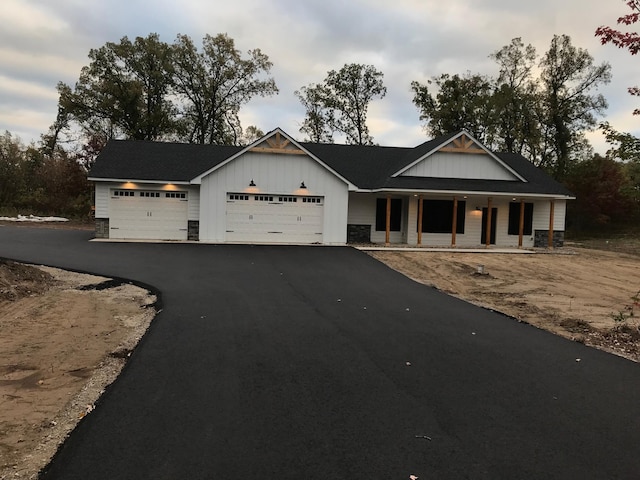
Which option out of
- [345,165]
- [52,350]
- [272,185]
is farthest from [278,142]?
[52,350]

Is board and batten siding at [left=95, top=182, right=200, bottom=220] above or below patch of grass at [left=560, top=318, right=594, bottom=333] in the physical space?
above

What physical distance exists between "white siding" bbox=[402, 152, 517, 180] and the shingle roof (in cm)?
31

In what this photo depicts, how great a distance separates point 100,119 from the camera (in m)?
35.8

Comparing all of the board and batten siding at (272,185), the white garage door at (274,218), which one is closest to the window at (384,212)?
the board and batten siding at (272,185)

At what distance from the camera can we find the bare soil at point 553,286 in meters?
7.25

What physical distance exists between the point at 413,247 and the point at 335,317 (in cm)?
1238

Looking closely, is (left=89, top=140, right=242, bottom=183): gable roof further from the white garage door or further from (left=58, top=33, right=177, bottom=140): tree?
(left=58, top=33, right=177, bottom=140): tree

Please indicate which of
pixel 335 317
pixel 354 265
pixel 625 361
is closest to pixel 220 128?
pixel 354 265

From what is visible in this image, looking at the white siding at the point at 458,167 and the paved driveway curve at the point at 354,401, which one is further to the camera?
the white siding at the point at 458,167

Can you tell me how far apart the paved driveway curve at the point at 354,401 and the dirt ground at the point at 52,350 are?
222 mm

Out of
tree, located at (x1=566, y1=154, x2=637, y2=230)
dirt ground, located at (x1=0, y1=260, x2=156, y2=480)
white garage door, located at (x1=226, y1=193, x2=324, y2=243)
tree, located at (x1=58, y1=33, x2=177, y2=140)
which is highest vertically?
A: tree, located at (x1=58, y1=33, x2=177, y2=140)

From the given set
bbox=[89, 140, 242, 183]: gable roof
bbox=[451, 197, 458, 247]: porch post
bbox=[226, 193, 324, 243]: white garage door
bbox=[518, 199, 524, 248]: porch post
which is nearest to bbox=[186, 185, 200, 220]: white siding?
bbox=[89, 140, 242, 183]: gable roof

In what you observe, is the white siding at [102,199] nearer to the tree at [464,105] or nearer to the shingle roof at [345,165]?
the shingle roof at [345,165]

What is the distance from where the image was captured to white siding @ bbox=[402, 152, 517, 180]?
21031 millimetres
